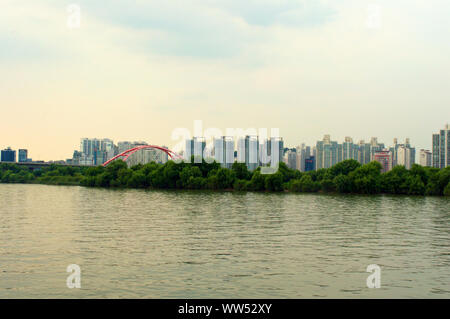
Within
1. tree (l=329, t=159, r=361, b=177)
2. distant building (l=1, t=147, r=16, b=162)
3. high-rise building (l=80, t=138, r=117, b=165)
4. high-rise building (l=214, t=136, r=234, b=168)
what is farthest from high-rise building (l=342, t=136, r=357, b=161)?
distant building (l=1, t=147, r=16, b=162)

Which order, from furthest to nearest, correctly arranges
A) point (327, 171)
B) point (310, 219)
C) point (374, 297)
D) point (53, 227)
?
point (327, 171) → point (310, 219) → point (53, 227) → point (374, 297)

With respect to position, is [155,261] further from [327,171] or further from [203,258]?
[327,171]

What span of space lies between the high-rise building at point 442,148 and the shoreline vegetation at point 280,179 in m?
23.5

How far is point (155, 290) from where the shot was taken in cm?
898

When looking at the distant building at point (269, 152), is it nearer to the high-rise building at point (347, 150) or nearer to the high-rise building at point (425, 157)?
the high-rise building at point (347, 150)

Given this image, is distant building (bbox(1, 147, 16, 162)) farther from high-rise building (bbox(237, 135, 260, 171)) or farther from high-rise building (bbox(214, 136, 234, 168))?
high-rise building (bbox(237, 135, 260, 171))

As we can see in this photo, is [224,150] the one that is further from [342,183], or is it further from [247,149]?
[342,183]

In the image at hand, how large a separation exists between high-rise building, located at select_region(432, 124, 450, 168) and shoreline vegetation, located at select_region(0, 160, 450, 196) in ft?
77.0

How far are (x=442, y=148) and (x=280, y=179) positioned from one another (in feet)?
126

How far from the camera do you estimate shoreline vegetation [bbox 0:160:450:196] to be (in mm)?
57875

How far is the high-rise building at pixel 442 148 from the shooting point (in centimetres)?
8150

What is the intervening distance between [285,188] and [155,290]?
57.0 m

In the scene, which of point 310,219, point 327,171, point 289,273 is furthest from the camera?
point 327,171

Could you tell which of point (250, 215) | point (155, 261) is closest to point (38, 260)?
point (155, 261)
